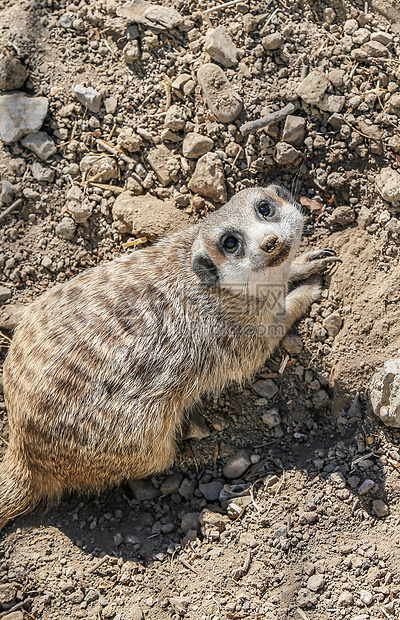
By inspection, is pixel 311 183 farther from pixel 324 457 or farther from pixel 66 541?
pixel 66 541

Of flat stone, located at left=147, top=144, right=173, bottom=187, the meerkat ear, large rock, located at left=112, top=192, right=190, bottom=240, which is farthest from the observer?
flat stone, located at left=147, top=144, right=173, bottom=187

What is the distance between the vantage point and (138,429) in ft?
11.4

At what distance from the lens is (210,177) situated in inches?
156

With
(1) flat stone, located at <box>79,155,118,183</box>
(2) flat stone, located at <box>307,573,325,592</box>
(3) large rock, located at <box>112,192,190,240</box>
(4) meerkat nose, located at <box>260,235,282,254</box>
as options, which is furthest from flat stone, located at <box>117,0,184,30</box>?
(2) flat stone, located at <box>307,573,325,592</box>

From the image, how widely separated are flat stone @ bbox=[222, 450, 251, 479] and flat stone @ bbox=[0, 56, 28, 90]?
3.18 meters

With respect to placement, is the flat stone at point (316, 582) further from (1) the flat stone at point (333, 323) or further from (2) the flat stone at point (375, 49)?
(2) the flat stone at point (375, 49)

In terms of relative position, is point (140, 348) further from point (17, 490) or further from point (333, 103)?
point (333, 103)

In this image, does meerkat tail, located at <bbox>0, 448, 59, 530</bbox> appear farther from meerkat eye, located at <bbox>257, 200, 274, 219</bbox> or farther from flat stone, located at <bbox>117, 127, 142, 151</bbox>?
flat stone, located at <bbox>117, 127, 142, 151</bbox>

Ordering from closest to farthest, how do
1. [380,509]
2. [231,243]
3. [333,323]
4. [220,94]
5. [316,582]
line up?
[316,582], [380,509], [231,243], [333,323], [220,94]

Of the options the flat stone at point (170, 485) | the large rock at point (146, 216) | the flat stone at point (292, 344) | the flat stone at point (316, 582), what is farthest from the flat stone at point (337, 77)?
the flat stone at point (316, 582)

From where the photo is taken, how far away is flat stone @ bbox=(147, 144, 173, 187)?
4.12 m

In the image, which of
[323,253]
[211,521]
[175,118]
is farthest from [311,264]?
[211,521]

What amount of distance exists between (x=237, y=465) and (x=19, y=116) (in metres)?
2.98

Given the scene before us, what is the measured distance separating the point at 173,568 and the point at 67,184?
109 inches
